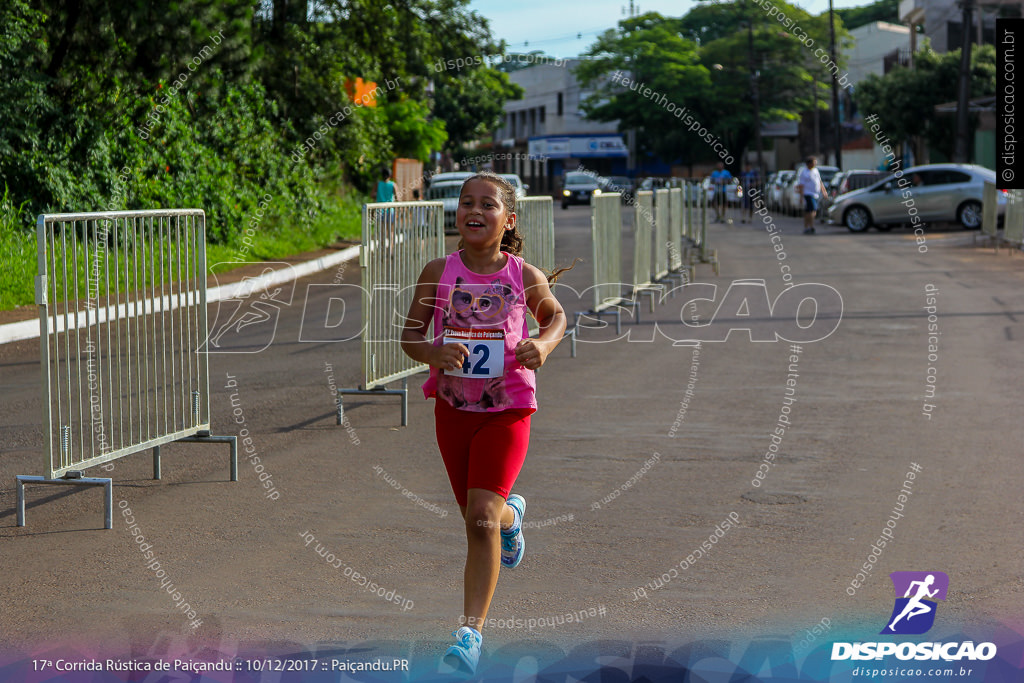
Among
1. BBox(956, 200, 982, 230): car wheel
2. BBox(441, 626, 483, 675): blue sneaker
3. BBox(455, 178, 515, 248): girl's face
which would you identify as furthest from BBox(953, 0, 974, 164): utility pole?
BBox(441, 626, 483, 675): blue sneaker

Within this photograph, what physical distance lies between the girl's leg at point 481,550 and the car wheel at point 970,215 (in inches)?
1126

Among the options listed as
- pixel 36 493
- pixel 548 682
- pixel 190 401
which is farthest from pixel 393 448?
pixel 548 682

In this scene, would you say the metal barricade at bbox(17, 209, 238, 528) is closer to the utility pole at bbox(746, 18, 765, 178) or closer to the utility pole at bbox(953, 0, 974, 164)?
the utility pole at bbox(953, 0, 974, 164)

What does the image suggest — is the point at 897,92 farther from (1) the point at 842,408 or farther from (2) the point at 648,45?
(1) the point at 842,408

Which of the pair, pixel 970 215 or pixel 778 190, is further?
pixel 778 190

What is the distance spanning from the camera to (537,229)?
40.1 ft

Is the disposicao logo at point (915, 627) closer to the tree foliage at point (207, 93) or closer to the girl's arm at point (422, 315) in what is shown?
the girl's arm at point (422, 315)

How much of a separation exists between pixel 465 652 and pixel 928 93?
1862 inches

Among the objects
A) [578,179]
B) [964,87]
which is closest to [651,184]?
[964,87]

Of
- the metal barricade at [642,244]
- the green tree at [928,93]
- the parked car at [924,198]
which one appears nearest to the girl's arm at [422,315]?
the metal barricade at [642,244]

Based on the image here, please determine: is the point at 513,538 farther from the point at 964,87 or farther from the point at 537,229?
the point at 964,87

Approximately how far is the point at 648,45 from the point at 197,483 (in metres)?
64.8

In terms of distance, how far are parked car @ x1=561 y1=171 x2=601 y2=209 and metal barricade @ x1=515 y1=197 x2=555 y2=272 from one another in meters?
45.5

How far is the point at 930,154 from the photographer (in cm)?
5025
